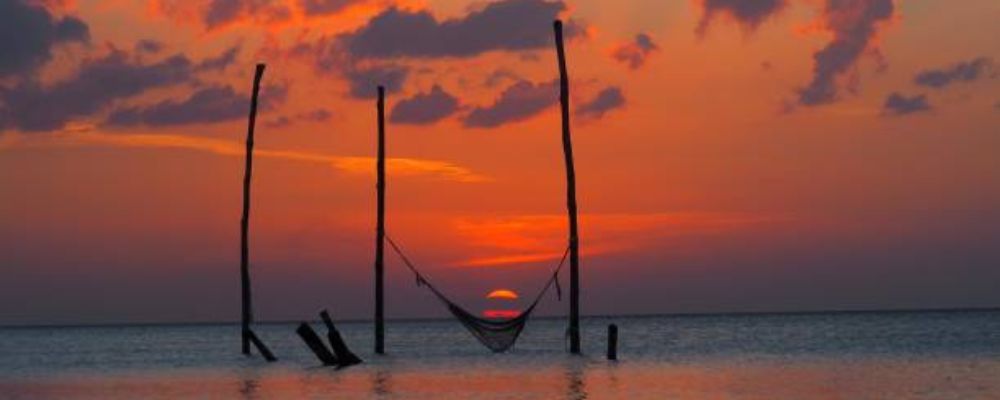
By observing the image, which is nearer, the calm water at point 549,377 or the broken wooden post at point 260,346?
the calm water at point 549,377

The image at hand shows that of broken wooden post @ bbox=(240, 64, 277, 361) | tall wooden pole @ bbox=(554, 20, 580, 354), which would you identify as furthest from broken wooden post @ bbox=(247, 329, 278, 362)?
tall wooden pole @ bbox=(554, 20, 580, 354)

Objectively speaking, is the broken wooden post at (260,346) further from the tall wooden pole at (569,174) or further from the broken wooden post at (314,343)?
the tall wooden pole at (569,174)

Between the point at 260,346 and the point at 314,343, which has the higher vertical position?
the point at 314,343

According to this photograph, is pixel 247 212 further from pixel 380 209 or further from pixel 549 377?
pixel 549 377

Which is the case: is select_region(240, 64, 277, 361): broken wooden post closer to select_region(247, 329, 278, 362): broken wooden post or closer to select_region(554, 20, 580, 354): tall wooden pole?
select_region(247, 329, 278, 362): broken wooden post

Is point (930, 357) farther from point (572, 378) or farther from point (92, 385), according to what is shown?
point (92, 385)

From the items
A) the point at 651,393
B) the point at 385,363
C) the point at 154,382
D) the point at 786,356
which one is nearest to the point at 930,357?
the point at 786,356

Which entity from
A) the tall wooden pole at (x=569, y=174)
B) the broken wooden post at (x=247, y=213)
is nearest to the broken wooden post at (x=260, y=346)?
the broken wooden post at (x=247, y=213)

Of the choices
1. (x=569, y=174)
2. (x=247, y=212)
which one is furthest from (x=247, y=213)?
(x=569, y=174)

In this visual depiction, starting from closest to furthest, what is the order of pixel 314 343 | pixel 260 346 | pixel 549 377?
1. pixel 549 377
2. pixel 314 343
3. pixel 260 346

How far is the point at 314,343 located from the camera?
1779 inches

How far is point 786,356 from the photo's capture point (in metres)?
56.0

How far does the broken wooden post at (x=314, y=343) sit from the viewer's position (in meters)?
44.6

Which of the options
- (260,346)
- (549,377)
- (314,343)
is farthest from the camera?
(260,346)
